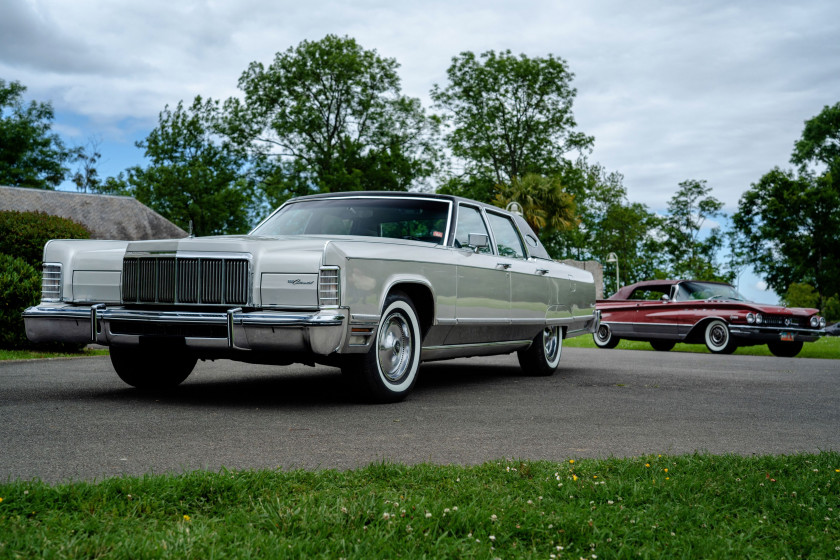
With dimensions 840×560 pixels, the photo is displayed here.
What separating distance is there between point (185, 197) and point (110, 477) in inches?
1509

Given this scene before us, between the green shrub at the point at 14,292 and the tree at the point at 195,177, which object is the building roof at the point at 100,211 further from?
the green shrub at the point at 14,292

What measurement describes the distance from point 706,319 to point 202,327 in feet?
42.4

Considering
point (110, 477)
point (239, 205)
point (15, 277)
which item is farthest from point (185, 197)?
point (110, 477)

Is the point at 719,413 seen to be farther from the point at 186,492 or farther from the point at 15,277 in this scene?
the point at 15,277

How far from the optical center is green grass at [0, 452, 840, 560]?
2777 mm

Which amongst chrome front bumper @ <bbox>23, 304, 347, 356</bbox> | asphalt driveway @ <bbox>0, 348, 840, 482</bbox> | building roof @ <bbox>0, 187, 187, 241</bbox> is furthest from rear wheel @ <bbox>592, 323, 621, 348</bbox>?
building roof @ <bbox>0, 187, 187, 241</bbox>

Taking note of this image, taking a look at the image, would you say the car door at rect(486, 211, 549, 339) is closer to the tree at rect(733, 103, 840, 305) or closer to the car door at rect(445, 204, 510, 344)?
the car door at rect(445, 204, 510, 344)

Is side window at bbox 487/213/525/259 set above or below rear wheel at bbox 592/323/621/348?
above

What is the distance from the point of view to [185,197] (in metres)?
40.4

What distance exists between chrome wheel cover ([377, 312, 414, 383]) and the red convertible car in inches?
436

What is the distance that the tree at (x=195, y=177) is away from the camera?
1582 inches

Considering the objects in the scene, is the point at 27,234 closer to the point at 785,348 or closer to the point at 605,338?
the point at 605,338

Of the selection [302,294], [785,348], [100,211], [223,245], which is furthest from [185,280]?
[100,211]

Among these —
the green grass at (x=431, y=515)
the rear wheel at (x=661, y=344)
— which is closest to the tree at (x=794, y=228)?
the rear wheel at (x=661, y=344)
